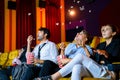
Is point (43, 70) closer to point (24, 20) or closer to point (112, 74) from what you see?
point (112, 74)

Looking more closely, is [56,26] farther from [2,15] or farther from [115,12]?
[115,12]

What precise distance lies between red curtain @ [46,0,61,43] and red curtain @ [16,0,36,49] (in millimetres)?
351

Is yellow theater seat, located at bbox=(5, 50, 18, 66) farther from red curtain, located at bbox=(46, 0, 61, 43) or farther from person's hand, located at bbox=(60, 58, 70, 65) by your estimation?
person's hand, located at bbox=(60, 58, 70, 65)

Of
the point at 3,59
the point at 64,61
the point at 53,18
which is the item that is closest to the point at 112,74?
the point at 64,61

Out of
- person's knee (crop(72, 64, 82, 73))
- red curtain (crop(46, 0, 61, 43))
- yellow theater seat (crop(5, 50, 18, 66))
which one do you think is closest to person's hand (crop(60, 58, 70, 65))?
person's knee (crop(72, 64, 82, 73))

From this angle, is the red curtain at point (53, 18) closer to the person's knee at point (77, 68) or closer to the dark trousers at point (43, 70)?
the dark trousers at point (43, 70)

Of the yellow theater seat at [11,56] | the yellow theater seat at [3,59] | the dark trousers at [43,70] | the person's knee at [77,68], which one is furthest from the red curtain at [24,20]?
the person's knee at [77,68]

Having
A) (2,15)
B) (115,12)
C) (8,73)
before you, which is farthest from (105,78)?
(2,15)

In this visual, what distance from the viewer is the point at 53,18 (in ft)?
22.8

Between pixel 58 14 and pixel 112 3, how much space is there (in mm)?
2044

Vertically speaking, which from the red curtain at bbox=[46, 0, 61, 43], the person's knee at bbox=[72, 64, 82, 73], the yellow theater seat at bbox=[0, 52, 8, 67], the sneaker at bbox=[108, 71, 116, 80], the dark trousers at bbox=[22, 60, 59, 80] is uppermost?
the red curtain at bbox=[46, 0, 61, 43]

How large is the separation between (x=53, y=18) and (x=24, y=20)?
72 centimetres

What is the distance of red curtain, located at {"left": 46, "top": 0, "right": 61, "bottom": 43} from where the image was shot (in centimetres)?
688

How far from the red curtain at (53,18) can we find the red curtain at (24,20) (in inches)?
13.8
